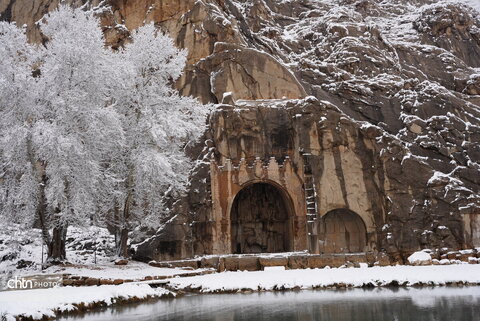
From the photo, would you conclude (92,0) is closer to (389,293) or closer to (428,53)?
(428,53)

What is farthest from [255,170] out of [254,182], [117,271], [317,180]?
[117,271]

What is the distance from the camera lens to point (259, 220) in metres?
40.8

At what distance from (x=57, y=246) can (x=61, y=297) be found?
8.10 metres

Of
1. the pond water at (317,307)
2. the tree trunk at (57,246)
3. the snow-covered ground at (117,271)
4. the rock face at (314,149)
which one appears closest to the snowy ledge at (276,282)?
the pond water at (317,307)

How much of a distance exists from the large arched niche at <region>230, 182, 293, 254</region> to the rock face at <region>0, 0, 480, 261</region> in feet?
0.39

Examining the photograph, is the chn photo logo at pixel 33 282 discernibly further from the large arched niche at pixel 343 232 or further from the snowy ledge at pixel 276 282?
the large arched niche at pixel 343 232

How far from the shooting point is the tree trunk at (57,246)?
23639 millimetres

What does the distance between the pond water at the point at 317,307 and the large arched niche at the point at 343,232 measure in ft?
55.0

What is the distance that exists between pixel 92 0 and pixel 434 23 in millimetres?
46167

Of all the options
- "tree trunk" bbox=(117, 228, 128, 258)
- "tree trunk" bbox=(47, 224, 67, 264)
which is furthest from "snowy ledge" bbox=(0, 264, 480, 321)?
"tree trunk" bbox=(117, 228, 128, 258)

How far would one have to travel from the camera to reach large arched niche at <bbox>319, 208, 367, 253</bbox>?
3800 cm

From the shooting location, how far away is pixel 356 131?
37750mm

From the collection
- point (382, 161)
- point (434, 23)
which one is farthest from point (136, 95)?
point (434, 23)

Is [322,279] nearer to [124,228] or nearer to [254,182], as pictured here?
[124,228]
